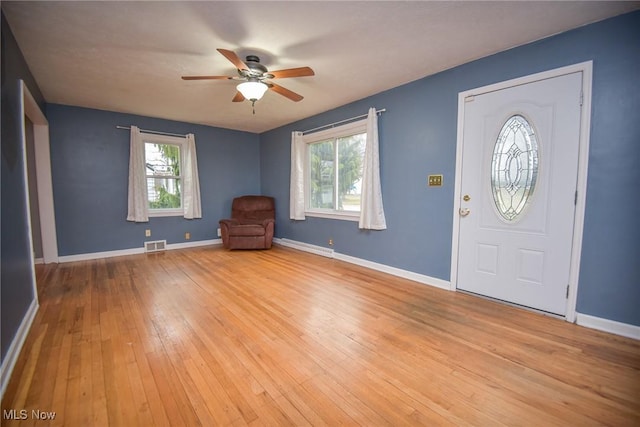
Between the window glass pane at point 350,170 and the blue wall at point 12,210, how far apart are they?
3513mm

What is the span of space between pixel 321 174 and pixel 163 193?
295cm

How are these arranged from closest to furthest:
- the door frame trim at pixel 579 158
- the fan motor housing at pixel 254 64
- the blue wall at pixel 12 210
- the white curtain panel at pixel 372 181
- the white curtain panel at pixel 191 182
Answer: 1. the blue wall at pixel 12 210
2. the door frame trim at pixel 579 158
3. the fan motor housing at pixel 254 64
4. the white curtain panel at pixel 372 181
5. the white curtain panel at pixel 191 182

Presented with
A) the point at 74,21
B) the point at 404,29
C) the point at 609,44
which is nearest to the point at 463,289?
the point at 609,44

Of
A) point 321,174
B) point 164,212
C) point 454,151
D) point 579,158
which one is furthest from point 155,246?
point 579,158

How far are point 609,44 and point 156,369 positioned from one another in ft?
12.8

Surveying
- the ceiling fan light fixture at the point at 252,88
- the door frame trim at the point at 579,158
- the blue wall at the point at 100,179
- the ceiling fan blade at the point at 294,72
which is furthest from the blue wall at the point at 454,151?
the blue wall at the point at 100,179

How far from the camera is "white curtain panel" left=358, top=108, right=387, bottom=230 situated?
3592 millimetres

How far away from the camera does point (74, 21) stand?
82.2 inches

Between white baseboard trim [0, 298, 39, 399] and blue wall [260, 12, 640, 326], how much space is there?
3.42 meters

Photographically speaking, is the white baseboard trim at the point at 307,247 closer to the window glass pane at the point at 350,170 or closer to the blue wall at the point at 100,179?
the window glass pane at the point at 350,170

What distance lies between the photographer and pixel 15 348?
5.91 ft

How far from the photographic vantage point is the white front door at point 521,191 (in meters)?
2.27

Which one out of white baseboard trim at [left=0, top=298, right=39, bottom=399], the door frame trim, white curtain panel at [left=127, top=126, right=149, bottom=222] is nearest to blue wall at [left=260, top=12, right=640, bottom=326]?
the door frame trim

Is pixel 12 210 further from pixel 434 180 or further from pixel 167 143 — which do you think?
pixel 434 180
